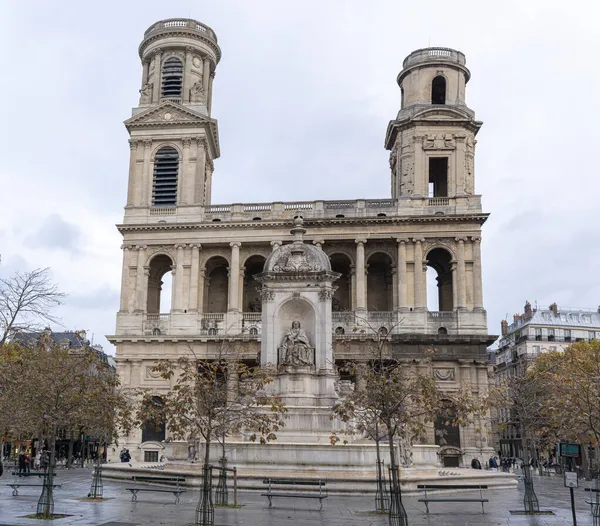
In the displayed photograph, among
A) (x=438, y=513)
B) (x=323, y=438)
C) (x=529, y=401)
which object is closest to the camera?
(x=438, y=513)

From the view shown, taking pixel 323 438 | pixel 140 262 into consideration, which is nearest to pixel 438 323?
pixel 140 262

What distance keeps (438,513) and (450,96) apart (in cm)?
4321

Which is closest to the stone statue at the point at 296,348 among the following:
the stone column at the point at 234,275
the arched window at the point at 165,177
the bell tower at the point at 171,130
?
the stone column at the point at 234,275

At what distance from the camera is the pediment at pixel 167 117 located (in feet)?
186

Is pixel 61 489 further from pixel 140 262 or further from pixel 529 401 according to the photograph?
pixel 140 262

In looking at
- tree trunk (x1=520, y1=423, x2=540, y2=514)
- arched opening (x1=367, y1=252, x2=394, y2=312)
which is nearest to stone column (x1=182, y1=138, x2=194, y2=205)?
arched opening (x1=367, y1=252, x2=394, y2=312)

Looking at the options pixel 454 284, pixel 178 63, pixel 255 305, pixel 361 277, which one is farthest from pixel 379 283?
pixel 178 63

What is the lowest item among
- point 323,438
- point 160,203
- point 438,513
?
point 438,513

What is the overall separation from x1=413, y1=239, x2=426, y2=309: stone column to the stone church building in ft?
0.31

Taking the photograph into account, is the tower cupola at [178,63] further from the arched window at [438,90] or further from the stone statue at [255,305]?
the arched window at [438,90]

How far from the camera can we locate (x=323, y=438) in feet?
89.8

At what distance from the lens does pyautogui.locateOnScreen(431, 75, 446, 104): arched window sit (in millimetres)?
58312

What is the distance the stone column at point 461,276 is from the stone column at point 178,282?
757 inches

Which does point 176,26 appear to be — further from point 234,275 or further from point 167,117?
point 234,275
